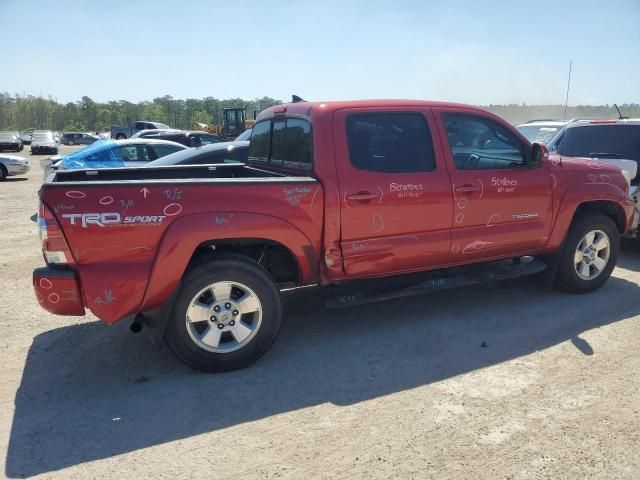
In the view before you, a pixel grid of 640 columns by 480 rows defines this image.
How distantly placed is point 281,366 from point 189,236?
48.2 inches

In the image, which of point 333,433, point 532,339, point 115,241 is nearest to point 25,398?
point 115,241

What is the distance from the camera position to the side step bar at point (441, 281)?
→ 4.19 m

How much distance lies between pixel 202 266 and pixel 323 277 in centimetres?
101

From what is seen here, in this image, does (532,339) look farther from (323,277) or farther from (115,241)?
(115,241)

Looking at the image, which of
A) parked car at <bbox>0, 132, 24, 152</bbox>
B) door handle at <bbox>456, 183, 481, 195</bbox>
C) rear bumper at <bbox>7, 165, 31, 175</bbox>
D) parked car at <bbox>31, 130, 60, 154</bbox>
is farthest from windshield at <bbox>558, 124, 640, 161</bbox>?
parked car at <bbox>31, 130, 60, 154</bbox>

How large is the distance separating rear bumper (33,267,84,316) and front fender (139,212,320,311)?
437 millimetres

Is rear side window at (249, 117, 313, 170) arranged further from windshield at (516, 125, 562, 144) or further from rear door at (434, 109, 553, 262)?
windshield at (516, 125, 562, 144)

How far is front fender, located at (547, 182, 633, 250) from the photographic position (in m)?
4.94

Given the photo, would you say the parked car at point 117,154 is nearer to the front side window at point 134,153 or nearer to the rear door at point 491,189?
the front side window at point 134,153

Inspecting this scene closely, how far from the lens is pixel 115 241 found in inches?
130

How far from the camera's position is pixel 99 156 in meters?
10.4

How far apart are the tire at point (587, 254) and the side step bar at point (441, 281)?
0.27m

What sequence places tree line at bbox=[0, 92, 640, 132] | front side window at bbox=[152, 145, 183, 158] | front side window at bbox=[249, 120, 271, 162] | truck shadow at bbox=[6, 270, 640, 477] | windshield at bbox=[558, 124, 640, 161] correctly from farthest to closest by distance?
tree line at bbox=[0, 92, 640, 132]
front side window at bbox=[152, 145, 183, 158]
windshield at bbox=[558, 124, 640, 161]
front side window at bbox=[249, 120, 271, 162]
truck shadow at bbox=[6, 270, 640, 477]

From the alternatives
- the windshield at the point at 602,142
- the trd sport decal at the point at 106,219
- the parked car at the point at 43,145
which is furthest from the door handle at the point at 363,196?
the parked car at the point at 43,145
